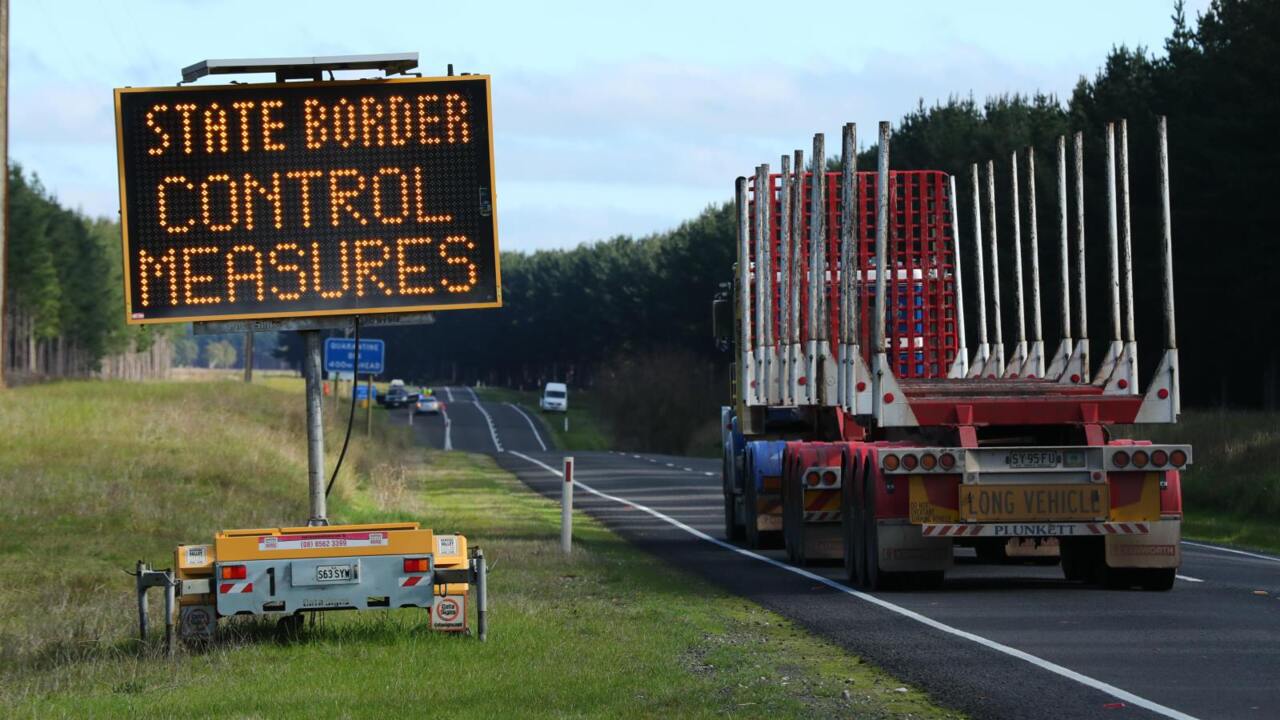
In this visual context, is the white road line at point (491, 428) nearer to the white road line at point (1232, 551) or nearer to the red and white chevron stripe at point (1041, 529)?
the white road line at point (1232, 551)

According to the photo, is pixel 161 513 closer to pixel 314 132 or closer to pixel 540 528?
pixel 540 528

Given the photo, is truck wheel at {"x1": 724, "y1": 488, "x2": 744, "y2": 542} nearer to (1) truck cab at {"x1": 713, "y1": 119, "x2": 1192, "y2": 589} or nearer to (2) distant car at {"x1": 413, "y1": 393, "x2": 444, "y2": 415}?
(1) truck cab at {"x1": 713, "y1": 119, "x2": 1192, "y2": 589}

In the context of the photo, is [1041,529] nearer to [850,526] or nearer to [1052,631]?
[850,526]

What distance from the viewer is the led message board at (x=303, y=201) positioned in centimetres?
1470

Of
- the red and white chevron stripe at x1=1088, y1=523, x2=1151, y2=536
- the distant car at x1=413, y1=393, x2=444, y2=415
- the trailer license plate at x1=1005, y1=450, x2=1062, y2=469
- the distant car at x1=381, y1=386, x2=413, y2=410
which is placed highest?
the distant car at x1=381, y1=386, x2=413, y2=410

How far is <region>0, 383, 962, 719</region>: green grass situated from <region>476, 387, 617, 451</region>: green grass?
69654 millimetres

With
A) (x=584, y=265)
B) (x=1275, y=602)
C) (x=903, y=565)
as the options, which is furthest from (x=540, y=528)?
(x=584, y=265)

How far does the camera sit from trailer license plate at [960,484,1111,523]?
58.4 ft

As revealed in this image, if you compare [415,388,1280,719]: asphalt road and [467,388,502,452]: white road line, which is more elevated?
[467,388,502,452]: white road line

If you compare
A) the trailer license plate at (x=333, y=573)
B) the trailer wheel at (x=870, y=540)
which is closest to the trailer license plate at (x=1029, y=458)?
the trailer wheel at (x=870, y=540)

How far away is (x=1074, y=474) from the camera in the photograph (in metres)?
17.8

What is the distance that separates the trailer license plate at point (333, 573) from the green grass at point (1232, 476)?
1674cm

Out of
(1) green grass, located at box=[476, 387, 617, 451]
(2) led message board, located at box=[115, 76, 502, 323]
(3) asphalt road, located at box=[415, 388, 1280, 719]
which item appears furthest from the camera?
(1) green grass, located at box=[476, 387, 617, 451]

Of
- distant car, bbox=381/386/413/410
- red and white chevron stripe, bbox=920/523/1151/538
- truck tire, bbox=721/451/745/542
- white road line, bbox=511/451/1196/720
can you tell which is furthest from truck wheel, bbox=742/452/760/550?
distant car, bbox=381/386/413/410
